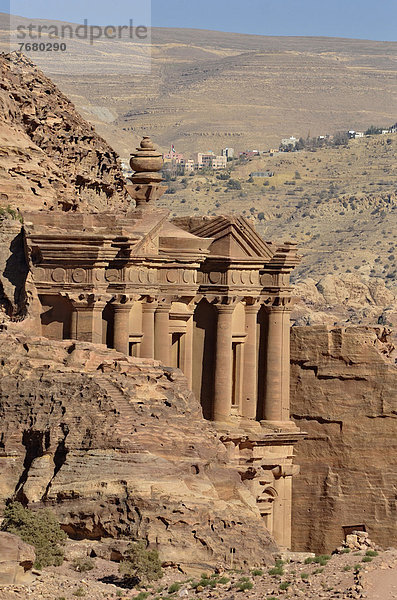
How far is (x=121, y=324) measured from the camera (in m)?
45.4

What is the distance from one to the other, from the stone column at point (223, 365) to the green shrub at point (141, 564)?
16714 mm

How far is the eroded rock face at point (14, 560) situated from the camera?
2906 centimetres

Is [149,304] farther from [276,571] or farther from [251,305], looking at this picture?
[276,571]

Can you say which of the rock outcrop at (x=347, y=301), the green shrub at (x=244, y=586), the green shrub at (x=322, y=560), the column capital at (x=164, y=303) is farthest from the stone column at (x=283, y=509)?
the rock outcrop at (x=347, y=301)

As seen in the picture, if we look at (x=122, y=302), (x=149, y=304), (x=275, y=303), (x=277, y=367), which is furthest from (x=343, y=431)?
(x=122, y=302)

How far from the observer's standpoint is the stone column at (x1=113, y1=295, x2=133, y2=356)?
148 ft

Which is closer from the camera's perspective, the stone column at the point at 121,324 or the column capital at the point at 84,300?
the column capital at the point at 84,300

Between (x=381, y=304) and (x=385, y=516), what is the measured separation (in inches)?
3029

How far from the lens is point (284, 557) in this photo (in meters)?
36.1

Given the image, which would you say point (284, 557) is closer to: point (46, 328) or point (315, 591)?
A: point (315, 591)

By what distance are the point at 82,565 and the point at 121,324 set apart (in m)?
13.7

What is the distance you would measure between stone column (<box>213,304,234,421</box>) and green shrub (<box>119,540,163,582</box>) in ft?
54.8

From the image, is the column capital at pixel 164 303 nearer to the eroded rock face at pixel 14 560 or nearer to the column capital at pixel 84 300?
the column capital at pixel 84 300

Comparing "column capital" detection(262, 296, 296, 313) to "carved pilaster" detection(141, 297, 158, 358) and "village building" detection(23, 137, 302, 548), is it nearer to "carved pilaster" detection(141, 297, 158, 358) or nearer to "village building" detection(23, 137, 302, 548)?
"village building" detection(23, 137, 302, 548)
